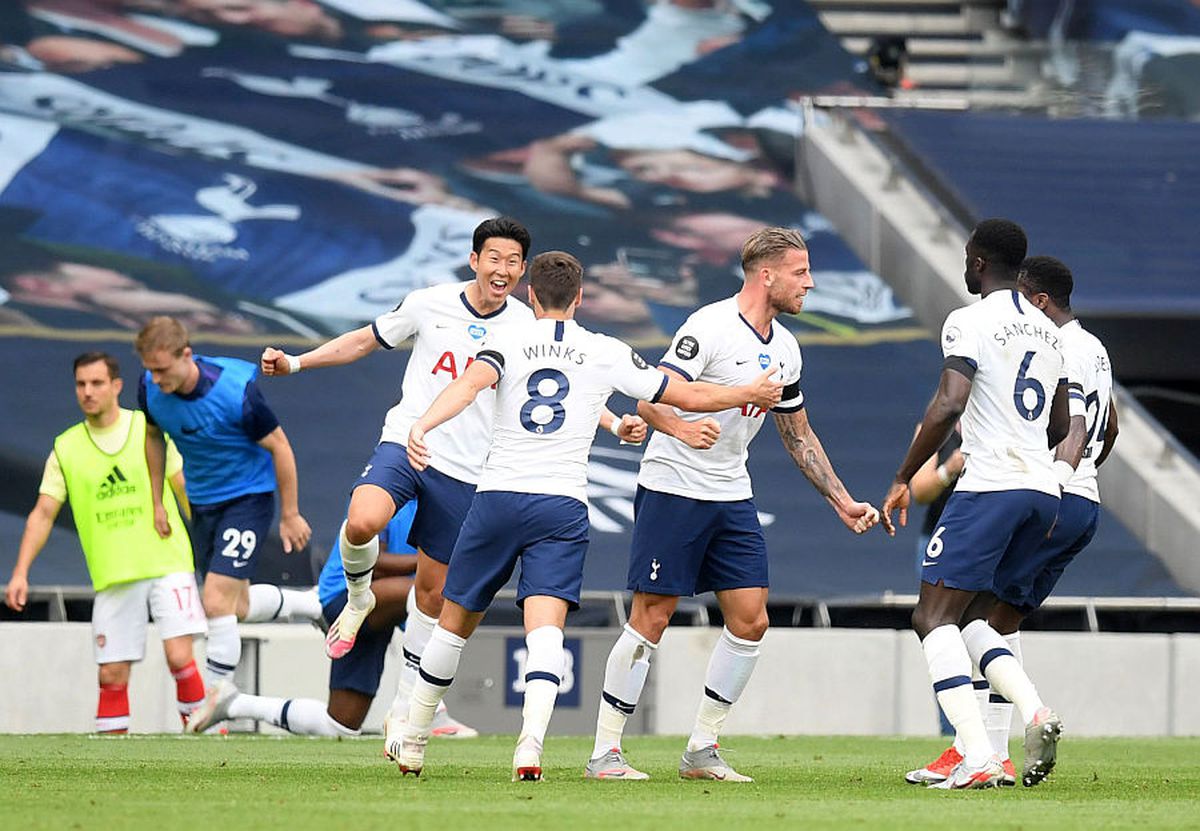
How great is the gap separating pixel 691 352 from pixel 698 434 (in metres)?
0.54

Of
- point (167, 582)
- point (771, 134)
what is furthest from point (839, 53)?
point (167, 582)

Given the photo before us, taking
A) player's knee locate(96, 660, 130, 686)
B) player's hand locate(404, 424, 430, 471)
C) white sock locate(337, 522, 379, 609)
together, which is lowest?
player's knee locate(96, 660, 130, 686)

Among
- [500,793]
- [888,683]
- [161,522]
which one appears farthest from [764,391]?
[888,683]

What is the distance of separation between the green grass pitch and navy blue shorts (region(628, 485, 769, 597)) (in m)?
0.81

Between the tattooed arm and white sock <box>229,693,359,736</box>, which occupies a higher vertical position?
the tattooed arm

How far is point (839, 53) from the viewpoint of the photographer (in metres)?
25.7

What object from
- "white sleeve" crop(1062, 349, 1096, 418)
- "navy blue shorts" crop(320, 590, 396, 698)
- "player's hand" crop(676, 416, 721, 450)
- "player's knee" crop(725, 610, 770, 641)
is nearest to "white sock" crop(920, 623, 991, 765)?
"player's knee" crop(725, 610, 770, 641)

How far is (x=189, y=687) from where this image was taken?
12078mm

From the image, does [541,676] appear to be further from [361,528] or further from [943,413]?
[943,413]

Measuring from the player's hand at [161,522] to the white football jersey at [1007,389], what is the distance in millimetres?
5208

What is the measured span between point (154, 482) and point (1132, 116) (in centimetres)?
1379

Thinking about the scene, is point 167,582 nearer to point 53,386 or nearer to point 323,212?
point 53,386

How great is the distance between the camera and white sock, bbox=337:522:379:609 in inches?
373

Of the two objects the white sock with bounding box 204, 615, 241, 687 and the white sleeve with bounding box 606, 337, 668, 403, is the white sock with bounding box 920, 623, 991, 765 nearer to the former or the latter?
the white sleeve with bounding box 606, 337, 668, 403
